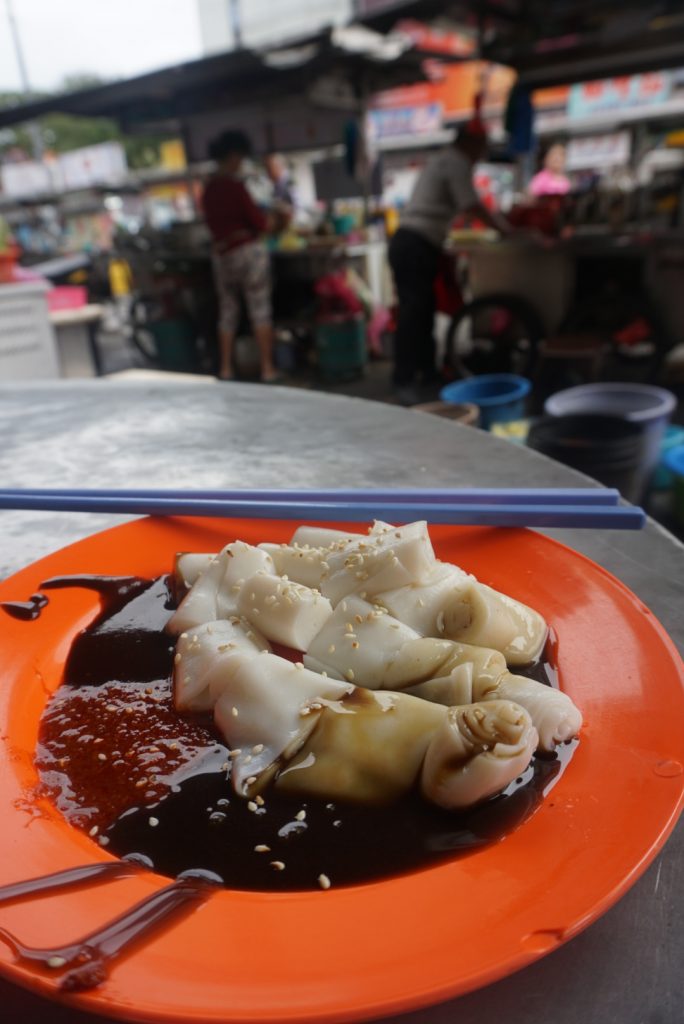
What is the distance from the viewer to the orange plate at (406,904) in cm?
52

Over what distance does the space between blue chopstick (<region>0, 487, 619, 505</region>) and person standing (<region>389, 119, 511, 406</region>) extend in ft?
19.8

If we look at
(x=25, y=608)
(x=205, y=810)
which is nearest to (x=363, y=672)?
(x=205, y=810)

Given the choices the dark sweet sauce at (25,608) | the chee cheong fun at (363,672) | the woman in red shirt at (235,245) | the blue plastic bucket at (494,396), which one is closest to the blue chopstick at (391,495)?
the chee cheong fun at (363,672)

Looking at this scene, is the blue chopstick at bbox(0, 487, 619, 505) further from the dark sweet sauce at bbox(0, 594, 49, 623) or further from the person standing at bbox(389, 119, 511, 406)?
the person standing at bbox(389, 119, 511, 406)

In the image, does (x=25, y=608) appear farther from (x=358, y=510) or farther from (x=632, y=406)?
(x=632, y=406)

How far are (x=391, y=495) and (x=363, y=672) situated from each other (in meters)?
0.42

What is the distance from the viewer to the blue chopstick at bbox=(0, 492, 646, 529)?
1061 mm

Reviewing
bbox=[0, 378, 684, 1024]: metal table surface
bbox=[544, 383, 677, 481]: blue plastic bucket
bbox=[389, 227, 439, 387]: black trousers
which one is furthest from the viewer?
bbox=[389, 227, 439, 387]: black trousers

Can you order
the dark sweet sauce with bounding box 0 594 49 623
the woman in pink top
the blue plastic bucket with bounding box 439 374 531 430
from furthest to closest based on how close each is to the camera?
the woman in pink top → the blue plastic bucket with bounding box 439 374 531 430 → the dark sweet sauce with bounding box 0 594 49 623

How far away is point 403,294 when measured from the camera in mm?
7070

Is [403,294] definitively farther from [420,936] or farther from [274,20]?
[274,20]

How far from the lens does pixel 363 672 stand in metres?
0.87

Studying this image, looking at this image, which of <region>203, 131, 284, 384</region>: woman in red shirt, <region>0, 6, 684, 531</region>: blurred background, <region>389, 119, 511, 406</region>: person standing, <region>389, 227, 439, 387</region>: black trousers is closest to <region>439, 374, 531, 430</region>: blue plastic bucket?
<region>0, 6, 684, 531</region>: blurred background

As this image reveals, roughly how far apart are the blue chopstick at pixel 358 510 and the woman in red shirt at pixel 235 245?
23.9ft
